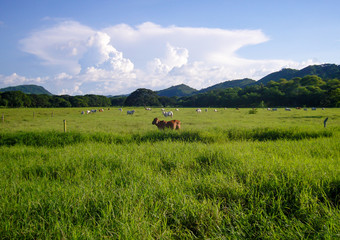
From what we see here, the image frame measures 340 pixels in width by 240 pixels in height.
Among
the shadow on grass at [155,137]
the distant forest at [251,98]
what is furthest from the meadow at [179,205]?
the distant forest at [251,98]

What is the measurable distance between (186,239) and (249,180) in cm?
211

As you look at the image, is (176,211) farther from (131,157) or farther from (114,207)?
(131,157)

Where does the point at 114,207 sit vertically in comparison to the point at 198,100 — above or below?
below

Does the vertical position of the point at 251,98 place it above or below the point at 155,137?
above

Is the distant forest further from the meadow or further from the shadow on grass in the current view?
the meadow

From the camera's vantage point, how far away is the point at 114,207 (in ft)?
9.88

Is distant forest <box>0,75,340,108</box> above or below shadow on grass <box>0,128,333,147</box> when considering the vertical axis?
above

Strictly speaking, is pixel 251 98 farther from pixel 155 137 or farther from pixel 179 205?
pixel 179 205

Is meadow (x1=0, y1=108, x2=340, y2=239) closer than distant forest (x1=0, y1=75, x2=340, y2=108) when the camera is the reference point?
Yes

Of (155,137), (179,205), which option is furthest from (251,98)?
(179,205)

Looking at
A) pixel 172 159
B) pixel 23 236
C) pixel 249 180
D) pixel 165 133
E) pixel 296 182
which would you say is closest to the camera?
pixel 23 236

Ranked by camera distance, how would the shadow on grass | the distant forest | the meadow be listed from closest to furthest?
1. the meadow
2. the shadow on grass
3. the distant forest

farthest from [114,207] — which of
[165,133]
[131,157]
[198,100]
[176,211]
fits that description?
[198,100]

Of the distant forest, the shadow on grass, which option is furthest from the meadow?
the distant forest
